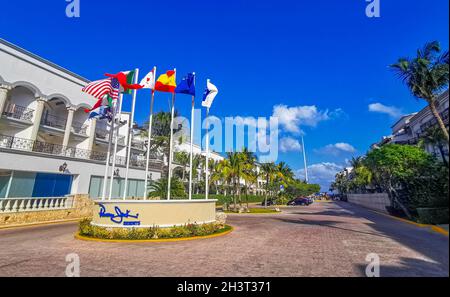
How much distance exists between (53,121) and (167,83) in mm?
20954

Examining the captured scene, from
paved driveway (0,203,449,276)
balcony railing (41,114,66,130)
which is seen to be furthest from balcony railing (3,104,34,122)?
paved driveway (0,203,449,276)

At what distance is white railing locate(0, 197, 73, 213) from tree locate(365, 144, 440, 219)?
30950mm

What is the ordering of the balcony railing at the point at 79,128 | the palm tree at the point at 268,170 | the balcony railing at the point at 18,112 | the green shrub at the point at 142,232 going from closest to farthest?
the green shrub at the point at 142,232
the balcony railing at the point at 18,112
the balcony railing at the point at 79,128
the palm tree at the point at 268,170

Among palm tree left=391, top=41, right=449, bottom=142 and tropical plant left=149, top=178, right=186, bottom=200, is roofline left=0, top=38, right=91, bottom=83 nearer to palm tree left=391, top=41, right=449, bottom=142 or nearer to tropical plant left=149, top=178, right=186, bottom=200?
tropical plant left=149, top=178, right=186, bottom=200

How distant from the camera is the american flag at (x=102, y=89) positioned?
551 inches

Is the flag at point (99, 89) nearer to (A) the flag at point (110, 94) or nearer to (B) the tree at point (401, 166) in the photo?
(A) the flag at point (110, 94)

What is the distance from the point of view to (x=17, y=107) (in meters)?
23.0

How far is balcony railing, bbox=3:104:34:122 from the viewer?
73.2 feet

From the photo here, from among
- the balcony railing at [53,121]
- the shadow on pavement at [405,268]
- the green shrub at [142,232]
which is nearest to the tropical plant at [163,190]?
the balcony railing at [53,121]

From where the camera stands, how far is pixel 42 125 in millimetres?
24891

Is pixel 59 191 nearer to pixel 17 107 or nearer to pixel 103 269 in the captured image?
pixel 17 107

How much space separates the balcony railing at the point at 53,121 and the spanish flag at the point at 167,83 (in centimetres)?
Result: 1947

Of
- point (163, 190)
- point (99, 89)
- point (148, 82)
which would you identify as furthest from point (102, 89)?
point (163, 190)
